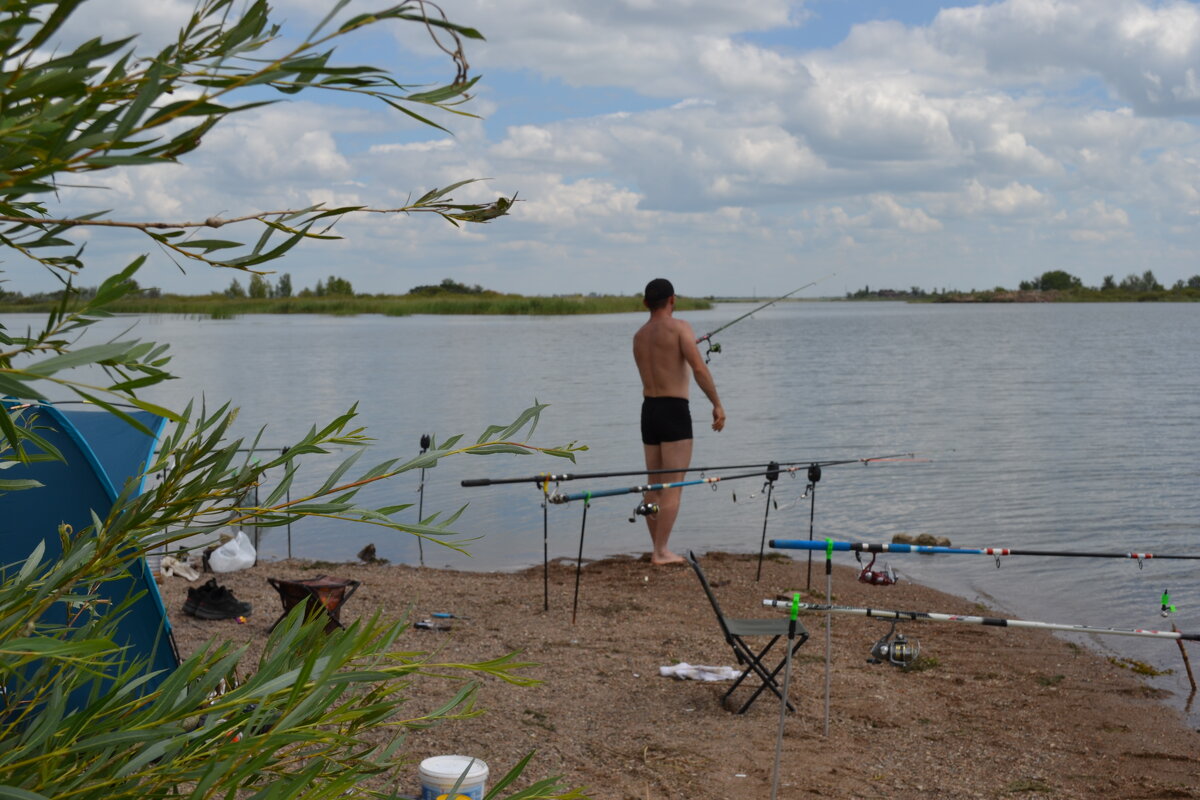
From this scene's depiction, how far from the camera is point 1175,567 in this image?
379 inches

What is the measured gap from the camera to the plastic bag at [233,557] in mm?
8008

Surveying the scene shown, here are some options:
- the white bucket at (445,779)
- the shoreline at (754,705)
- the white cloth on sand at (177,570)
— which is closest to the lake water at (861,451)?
the shoreline at (754,705)

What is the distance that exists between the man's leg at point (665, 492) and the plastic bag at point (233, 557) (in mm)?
2965

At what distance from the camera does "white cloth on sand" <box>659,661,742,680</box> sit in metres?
5.70

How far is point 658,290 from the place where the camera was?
7.93 meters

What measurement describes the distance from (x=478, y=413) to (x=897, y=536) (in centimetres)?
1060

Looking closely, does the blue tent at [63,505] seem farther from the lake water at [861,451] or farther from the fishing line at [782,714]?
the lake water at [861,451]

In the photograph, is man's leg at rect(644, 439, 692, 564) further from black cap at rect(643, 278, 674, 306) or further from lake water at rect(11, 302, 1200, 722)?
lake water at rect(11, 302, 1200, 722)

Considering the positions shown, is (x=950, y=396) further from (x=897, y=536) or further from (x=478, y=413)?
(x=897, y=536)

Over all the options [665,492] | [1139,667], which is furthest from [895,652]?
[665,492]

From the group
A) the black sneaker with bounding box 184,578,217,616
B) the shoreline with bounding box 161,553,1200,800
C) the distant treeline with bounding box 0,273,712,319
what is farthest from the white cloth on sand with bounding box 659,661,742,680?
the distant treeline with bounding box 0,273,712,319

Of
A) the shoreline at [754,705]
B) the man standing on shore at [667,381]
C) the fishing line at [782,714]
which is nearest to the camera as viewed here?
the fishing line at [782,714]

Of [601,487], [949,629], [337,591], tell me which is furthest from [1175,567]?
[337,591]

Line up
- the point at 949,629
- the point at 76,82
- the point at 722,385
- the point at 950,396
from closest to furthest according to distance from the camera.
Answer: the point at 76,82 < the point at 949,629 < the point at 950,396 < the point at 722,385
